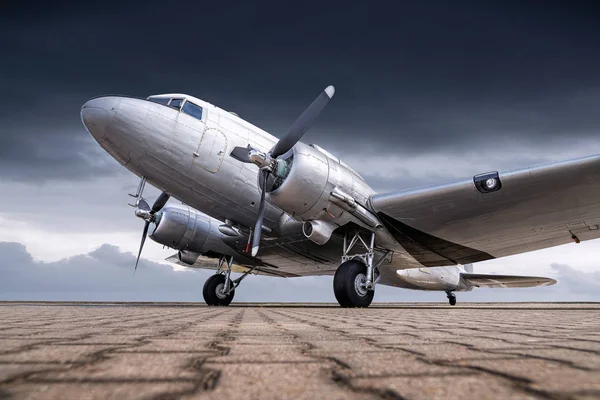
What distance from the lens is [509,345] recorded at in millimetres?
1814

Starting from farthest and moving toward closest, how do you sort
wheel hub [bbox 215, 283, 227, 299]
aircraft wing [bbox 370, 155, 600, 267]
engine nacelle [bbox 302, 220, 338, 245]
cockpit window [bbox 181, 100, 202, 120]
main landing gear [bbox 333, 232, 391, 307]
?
wheel hub [bbox 215, 283, 227, 299]
cockpit window [bbox 181, 100, 202, 120]
engine nacelle [bbox 302, 220, 338, 245]
main landing gear [bbox 333, 232, 391, 307]
aircraft wing [bbox 370, 155, 600, 267]

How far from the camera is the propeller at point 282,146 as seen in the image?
9.32m

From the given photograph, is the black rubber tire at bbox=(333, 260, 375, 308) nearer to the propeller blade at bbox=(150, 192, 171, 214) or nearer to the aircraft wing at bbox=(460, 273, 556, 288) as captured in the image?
the propeller blade at bbox=(150, 192, 171, 214)

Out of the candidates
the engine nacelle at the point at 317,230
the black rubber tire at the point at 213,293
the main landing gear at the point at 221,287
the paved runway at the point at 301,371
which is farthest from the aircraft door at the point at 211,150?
the paved runway at the point at 301,371

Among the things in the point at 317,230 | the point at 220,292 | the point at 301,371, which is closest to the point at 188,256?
the point at 220,292

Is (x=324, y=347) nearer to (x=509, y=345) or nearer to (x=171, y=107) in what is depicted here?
(x=509, y=345)

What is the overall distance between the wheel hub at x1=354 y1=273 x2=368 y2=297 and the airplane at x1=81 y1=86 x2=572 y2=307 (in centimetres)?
2

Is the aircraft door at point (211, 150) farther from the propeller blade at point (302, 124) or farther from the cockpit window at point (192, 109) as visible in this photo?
the propeller blade at point (302, 124)

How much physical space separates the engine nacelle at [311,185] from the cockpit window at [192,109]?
2.71 metres

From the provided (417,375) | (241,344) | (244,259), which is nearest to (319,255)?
(244,259)

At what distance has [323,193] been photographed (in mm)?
9391

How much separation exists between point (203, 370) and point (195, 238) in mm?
14229

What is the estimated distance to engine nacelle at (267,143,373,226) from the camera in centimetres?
916

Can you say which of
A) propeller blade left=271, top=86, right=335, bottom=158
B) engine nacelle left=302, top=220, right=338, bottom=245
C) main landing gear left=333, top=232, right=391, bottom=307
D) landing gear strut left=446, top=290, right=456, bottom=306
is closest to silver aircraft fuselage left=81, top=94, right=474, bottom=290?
propeller blade left=271, top=86, right=335, bottom=158
